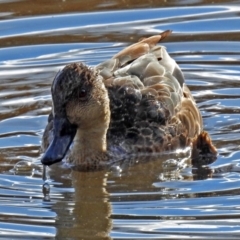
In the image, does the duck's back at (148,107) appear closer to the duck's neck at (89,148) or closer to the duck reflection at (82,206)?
the duck's neck at (89,148)

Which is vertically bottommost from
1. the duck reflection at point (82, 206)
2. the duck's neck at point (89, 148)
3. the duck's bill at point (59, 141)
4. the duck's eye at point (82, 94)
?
the duck reflection at point (82, 206)

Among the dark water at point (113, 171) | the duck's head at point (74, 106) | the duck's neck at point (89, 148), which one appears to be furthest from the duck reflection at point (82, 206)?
the duck's head at point (74, 106)

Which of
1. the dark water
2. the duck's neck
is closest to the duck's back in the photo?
the duck's neck

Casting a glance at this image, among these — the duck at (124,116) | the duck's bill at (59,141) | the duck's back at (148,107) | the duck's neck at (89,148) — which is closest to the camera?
the duck's bill at (59,141)

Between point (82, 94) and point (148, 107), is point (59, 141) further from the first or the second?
point (148, 107)

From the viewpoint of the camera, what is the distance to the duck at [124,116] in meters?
9.50

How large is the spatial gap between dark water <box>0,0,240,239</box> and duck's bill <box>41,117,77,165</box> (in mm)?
261

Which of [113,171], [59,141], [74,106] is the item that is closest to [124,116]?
[113,171]

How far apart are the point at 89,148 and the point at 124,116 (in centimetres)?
46

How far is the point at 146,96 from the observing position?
33.6ft

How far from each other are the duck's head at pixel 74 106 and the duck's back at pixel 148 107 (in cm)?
24

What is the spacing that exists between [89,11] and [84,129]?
4.40 m

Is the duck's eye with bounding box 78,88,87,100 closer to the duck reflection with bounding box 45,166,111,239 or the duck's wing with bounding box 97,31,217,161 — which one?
Result: the duck's wing with bounding box 97,31,217,161

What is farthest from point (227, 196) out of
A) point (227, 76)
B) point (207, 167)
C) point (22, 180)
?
point (227, 76)
